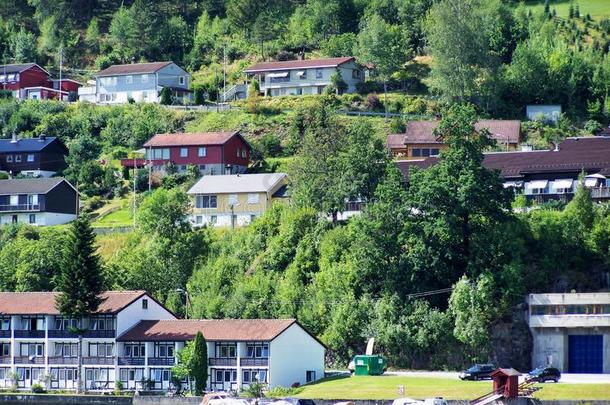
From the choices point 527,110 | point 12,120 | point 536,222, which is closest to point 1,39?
point 12,120

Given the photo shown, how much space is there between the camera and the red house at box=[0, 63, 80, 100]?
148 metres

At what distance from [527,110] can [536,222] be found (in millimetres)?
37801

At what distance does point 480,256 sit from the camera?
85.2 m

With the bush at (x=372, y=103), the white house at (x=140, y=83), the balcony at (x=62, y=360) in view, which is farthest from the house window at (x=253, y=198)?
the white house at (x=140, y=83)

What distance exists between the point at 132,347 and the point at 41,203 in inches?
1423

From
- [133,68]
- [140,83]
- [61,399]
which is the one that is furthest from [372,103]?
[61,399]

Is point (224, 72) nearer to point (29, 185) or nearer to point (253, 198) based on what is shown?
point (29, 185)

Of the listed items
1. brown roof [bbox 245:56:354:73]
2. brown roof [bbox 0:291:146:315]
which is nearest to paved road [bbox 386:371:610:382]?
brown roof [bbox 0:291:146:315]

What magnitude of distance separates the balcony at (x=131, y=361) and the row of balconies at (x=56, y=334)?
5.60ft

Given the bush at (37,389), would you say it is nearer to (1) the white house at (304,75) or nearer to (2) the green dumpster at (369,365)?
(2) the green dumpster at (369,365)

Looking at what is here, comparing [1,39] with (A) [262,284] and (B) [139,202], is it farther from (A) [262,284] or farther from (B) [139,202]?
(A) [262,284]

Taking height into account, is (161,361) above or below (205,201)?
below

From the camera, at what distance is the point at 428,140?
115m

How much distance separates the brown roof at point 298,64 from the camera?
13562 cm
